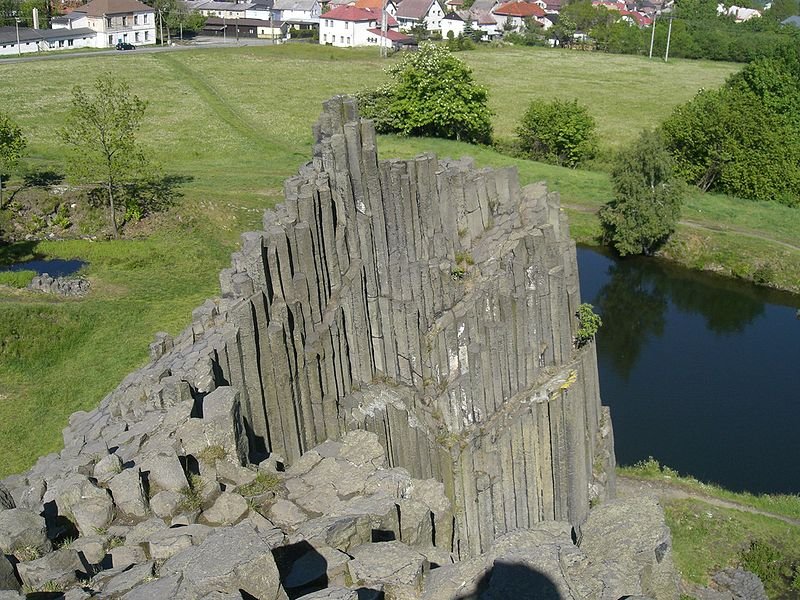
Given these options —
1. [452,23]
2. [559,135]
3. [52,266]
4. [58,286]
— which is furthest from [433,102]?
[452,23]

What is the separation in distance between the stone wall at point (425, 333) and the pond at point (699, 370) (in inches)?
385

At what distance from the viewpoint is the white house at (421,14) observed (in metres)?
158

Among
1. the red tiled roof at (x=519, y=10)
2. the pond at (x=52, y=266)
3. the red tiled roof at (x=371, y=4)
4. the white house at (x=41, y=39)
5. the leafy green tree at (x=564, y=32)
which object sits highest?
the red tiled roof at (x=519, y=10)

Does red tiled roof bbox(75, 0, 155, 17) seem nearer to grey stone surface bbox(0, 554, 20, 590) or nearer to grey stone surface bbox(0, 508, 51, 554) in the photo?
grey stone surface bbox(0, 508, 51, 554)

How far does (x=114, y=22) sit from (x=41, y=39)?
36.5ft

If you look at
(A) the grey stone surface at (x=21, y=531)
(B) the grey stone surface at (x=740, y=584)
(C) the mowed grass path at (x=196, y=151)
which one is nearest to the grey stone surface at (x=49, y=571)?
(A) the grey stone surface at (x=21, y=531)

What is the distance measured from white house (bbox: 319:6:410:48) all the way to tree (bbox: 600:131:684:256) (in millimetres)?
87150

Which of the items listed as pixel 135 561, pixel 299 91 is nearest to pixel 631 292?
pixel 135 561

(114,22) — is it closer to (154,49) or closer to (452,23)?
(154,49)

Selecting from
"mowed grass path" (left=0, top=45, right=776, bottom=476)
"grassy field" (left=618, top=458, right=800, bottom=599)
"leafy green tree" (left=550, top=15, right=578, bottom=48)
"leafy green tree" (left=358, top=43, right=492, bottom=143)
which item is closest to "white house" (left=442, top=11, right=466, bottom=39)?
"leafy green tree" (left=550, top=15, right=578, bottom=48)

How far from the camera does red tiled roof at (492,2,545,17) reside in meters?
167

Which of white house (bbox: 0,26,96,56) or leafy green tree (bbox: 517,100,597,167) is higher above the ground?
white house (bbox: 0,26,96,56)

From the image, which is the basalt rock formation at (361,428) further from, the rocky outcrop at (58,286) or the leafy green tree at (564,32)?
the leafy green tree at (564,32)

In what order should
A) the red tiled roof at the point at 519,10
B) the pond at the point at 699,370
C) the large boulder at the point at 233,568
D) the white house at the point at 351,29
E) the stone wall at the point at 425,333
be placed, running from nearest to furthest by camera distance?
the large boulder at the point at 233,568 → the stone wall at the point at 425,333 → the pond at the point at 699,370 → the white house at the point at 351,29 → the red tiled roof at the point at 519,10
